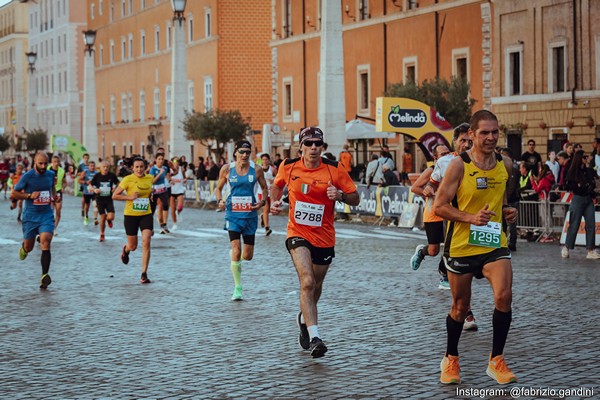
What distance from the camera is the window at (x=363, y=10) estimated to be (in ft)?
182

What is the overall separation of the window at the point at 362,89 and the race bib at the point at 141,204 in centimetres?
3714

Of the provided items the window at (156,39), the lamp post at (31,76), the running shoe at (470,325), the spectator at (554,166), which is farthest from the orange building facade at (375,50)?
the running shoe at (470,325)

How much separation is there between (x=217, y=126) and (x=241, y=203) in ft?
158

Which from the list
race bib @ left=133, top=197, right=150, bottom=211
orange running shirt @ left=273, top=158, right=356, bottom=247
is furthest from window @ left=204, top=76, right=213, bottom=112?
orange running shirt @ left=273, top=158, right=356, bottom=247

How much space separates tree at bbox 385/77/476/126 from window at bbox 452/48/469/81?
2.14m

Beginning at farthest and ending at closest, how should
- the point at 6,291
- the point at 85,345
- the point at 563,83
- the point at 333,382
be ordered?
the point at 563,83 < the point at 6,291 < the point at 85,345 < the point at 333,382

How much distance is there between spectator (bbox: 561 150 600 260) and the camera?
69.0 feet

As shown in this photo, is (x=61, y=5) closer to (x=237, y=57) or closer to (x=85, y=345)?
(x=237, y=57)

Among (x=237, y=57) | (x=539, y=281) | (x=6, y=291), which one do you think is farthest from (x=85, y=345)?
(x=237, y=57)

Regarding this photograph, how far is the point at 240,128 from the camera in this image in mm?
65188

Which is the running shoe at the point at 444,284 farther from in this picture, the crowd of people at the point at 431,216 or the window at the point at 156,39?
the window at the point at 156,39

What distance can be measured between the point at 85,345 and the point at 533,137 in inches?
1315

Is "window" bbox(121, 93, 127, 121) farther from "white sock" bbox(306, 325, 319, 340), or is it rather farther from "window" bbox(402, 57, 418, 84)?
"white sock" bbox(306, 325, 319, 340)

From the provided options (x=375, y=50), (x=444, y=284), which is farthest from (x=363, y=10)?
(x=444, y=284)
